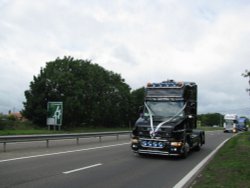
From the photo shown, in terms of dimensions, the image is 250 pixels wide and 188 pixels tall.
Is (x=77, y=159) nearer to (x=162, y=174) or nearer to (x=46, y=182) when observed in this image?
(x=162, y=174)

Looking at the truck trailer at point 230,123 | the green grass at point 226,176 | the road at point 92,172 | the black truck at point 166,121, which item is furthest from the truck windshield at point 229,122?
the green grass at point 226,176

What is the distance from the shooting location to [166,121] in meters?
16.0

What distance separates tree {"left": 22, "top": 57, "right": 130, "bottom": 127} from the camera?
60250 mm

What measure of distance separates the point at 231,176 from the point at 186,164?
14.1 ft

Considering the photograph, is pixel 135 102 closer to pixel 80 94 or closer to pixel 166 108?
pixel 80 94

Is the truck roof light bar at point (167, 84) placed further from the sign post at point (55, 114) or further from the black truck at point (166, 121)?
the sign post at point (55, 114)

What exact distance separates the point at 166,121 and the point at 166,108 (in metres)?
1.08

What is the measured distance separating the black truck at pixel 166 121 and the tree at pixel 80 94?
1653 inches

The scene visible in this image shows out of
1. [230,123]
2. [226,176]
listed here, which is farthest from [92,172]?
[230,123]

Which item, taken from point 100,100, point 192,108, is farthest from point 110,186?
point 100,100

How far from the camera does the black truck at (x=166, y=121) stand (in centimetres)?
1567

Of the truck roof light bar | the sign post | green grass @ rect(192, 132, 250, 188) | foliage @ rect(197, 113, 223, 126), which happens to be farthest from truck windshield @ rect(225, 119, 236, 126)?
foliage @ rect(197, 113, 223, 126)

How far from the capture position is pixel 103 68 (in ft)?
265

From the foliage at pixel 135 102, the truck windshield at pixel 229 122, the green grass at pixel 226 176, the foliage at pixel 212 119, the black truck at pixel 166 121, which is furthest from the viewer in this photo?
the foliage at pixel 212 119
